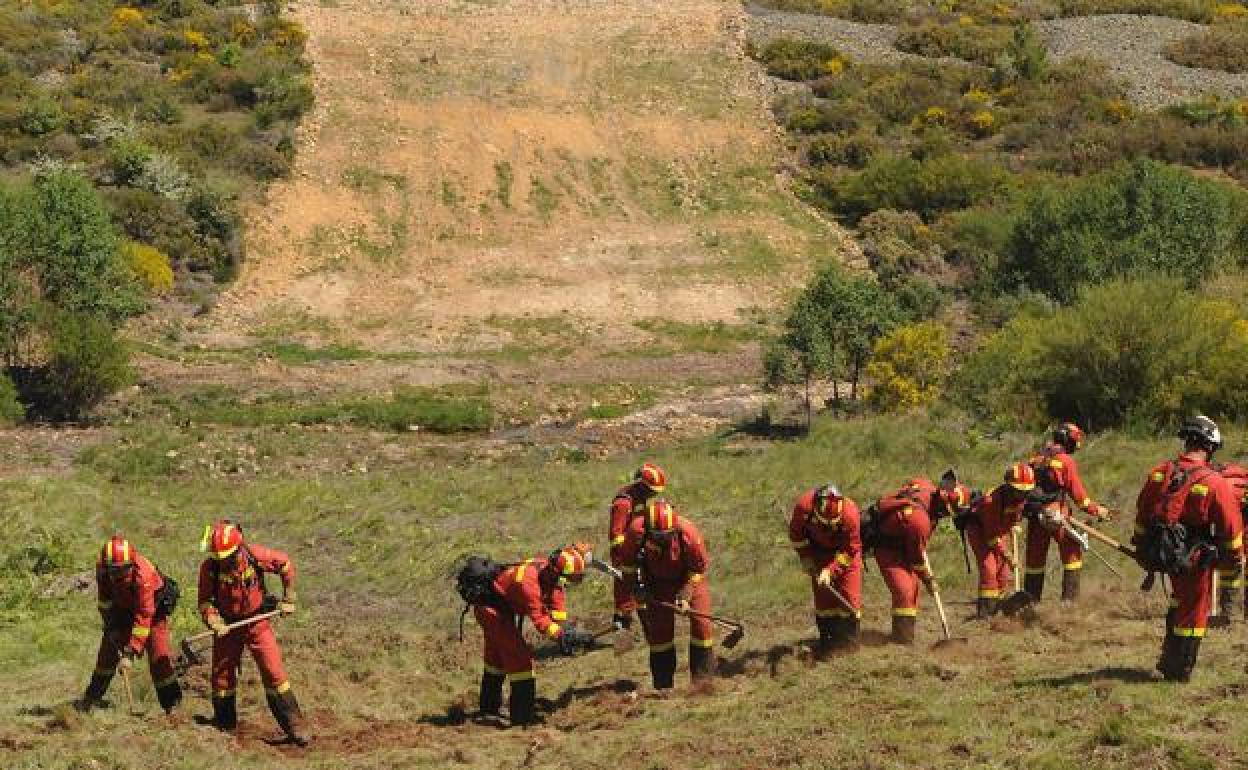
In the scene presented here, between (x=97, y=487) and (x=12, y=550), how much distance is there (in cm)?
574

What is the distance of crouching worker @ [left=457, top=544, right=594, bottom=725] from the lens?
13000 mm

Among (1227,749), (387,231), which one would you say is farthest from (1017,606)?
(387,231)

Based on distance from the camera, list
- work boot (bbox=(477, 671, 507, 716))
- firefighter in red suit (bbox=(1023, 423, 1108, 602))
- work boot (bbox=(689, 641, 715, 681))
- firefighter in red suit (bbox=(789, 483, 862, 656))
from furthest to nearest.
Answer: firefighter in red suit (bbox=(1023, 423, 1108, 602)), work boot (bbox=(689, 641, 715, 681)), firefighter in red suit (bbox=(789, 483, 862, 656)), work boot (bbox=(477, 671, 507, 716))

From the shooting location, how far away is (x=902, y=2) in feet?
258

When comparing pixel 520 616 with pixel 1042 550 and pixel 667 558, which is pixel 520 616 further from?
pixel 1042 550

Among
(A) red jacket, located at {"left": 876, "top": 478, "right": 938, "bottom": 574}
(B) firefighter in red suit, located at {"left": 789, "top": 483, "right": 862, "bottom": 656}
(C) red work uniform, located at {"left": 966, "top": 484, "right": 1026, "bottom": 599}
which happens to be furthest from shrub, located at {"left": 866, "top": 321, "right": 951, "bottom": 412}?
(B) firefighter in red suit, located at {"left": 789, "top": 483, "right": 862, "bottom": 656}

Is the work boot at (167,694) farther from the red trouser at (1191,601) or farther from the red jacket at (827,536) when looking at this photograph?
the red trouser at (1191,601)

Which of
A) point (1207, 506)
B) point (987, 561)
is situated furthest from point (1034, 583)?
point (1207, 506)

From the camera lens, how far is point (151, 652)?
44.5ft

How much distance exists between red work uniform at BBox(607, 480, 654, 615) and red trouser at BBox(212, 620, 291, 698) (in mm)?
3182

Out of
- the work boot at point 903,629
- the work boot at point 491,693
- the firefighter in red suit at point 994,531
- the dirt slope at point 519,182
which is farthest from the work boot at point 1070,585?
the dirt slope at point 519,182

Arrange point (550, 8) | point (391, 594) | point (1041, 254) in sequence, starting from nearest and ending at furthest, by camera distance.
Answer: point (391, 594) < point (1041, 254) < point (550, 8)

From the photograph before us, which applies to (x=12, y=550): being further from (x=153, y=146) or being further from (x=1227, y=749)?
(x=153, y=146)

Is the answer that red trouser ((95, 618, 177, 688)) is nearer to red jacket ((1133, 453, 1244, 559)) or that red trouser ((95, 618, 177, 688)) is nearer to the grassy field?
the grassy field
